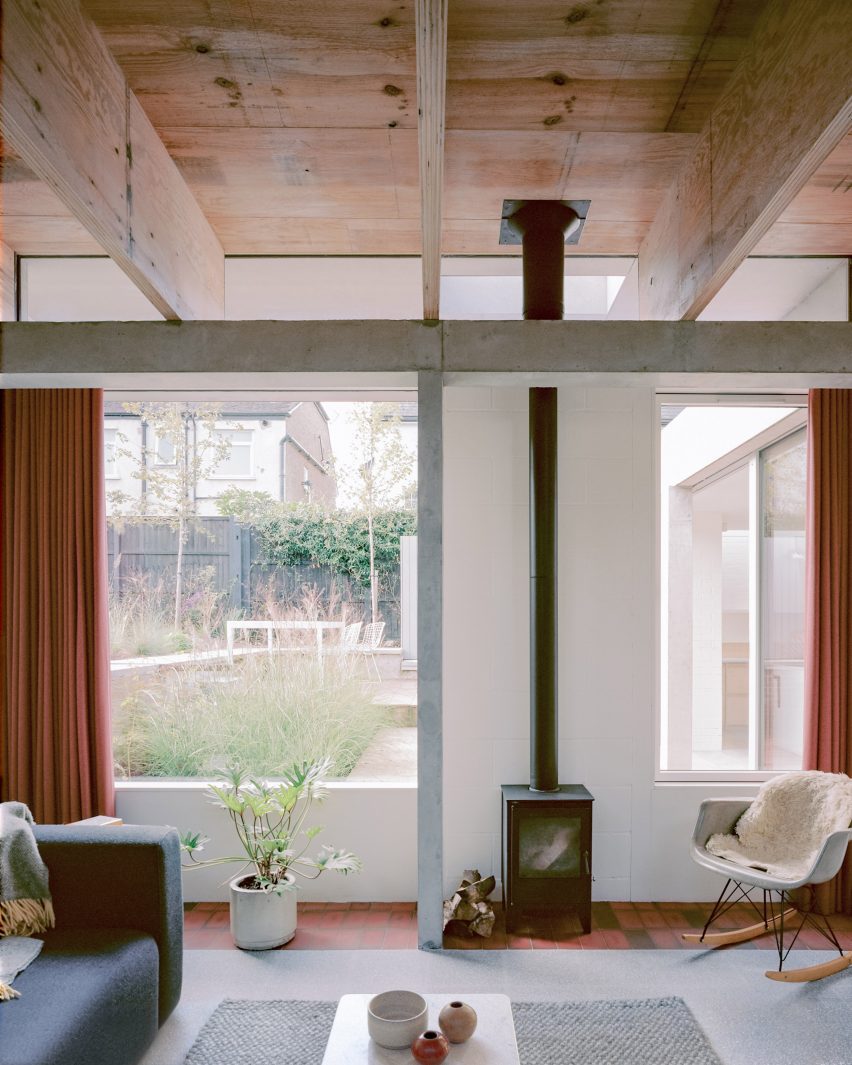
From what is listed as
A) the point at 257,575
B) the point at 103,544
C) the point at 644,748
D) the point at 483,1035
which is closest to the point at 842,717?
the point at 644,748

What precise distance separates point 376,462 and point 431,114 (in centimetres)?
221

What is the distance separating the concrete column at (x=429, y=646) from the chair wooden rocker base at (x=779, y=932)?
115cm

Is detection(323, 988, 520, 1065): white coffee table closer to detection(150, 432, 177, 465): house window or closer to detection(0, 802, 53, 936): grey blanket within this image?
detection(0, 802, 53, 936): grey blanket

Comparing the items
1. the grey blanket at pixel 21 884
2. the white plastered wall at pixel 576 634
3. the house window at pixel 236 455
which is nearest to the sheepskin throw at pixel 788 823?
the white plastered wall at pixel 576 634

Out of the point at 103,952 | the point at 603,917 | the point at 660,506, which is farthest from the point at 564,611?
the point at 103,952

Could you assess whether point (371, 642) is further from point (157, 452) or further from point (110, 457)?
point (110, 457)

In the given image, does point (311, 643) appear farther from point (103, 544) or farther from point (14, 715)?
point (14, 715)

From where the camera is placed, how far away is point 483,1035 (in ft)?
6.70

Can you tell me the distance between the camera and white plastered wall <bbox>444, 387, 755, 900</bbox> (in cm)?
370

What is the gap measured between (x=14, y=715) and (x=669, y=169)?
363cm

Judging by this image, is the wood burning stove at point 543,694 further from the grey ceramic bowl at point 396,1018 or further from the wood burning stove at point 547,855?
the grey ceramic bowl at point 396,1018

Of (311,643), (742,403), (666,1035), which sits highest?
(742,403)

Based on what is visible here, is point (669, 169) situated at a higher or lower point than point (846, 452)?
higher

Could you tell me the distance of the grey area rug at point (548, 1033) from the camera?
8.09 feet
